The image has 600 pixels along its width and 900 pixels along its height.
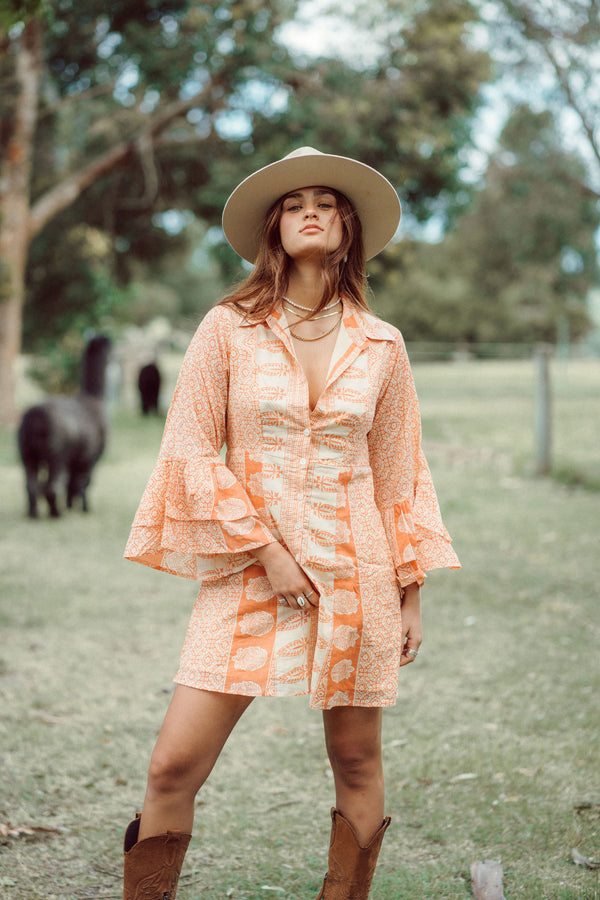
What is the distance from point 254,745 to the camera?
11.9ft

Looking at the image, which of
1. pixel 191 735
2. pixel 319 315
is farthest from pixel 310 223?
pixel 191 735

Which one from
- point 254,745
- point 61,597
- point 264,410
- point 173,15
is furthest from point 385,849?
point 173,15

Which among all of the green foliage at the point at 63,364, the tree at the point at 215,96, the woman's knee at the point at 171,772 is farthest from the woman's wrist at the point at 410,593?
the green foliage at the point at 63,364

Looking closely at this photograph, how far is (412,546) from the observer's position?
7.06 feet

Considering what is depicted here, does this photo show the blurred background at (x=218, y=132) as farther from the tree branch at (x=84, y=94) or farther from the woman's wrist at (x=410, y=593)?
the woman's wrist at (x=410, y=593)

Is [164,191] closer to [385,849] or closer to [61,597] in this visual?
[61,597]

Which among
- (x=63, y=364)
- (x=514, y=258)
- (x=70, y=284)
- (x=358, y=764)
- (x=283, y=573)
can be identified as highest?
(x=514, y=258)

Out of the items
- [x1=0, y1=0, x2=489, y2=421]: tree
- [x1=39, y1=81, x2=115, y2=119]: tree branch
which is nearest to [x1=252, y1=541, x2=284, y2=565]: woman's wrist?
[x1=0, y1=0, x2=489, y2=421]: tree

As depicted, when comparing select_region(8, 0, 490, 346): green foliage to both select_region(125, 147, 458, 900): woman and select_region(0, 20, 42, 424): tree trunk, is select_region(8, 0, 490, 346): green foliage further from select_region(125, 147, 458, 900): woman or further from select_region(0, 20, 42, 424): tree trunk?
select_region(125, 147, 458, 900): woman

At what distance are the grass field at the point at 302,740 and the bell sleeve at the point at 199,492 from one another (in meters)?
1.12

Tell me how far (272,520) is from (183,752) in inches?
20.8

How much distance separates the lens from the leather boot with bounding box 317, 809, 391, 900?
85.4 inches

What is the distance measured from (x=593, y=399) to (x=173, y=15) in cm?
938

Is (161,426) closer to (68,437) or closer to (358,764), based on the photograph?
(68,437)
